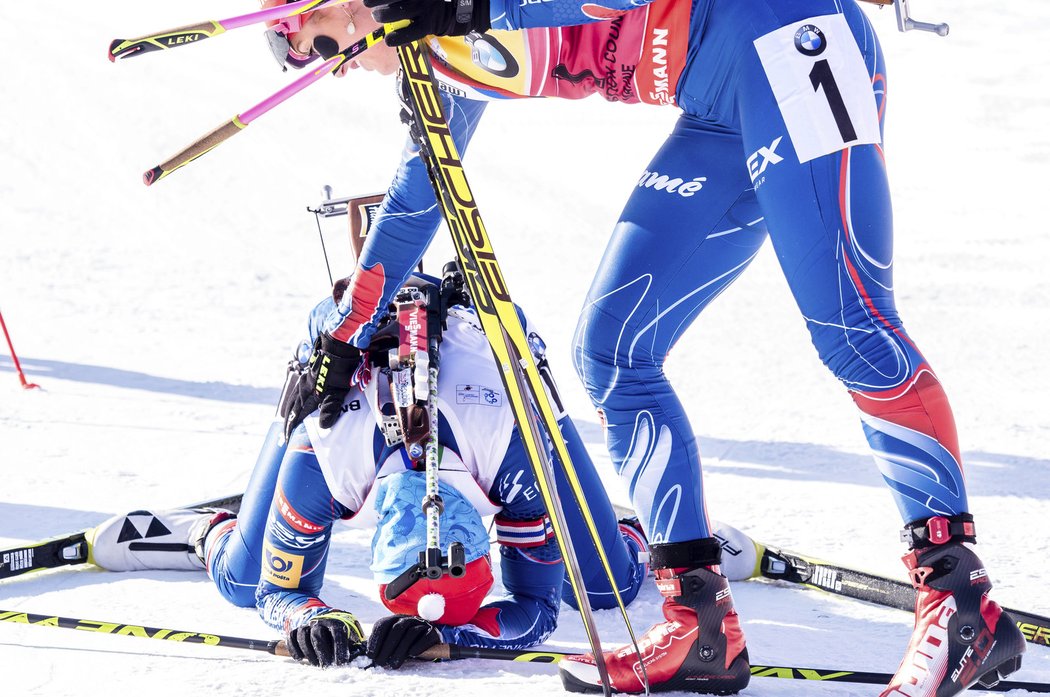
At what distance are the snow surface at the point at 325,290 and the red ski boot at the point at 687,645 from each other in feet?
0.38

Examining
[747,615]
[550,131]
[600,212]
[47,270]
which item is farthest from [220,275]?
[747,615]

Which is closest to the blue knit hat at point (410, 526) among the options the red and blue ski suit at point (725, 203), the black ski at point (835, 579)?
the red and blue ski suit at point (725, 203)

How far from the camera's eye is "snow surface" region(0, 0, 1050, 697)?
327 centimetres

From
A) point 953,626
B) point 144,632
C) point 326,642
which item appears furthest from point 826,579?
point 144,632

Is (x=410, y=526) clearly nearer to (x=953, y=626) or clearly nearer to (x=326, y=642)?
(x=326, y=642)

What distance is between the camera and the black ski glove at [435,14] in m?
2.39

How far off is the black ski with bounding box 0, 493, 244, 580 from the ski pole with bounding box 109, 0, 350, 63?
1.86 m

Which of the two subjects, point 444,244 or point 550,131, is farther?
point 550,131

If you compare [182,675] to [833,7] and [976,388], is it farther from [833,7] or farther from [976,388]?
[976,388]

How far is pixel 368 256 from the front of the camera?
3.10 m

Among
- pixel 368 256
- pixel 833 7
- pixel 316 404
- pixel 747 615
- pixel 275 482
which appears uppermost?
pixel 833 7

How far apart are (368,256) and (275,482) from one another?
0.72 metres

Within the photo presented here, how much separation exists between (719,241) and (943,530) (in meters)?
0.77

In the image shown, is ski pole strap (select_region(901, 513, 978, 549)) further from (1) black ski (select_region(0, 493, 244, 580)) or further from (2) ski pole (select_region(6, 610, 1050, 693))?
(1) black ski (select_region(0, 493, 244, 580))
